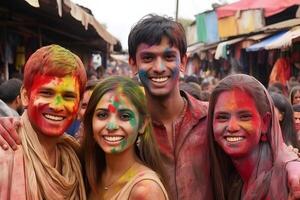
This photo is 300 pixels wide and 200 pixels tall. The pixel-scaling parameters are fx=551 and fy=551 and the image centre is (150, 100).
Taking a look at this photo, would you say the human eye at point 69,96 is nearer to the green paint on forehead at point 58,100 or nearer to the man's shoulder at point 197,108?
the green paint on forehead at point 58,100

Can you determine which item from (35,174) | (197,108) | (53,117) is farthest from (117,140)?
(197,108)

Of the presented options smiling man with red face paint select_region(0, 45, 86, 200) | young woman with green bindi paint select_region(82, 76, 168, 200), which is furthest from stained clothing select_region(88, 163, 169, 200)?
smiling man with red face paint select_region(0, 45, 86, 200)

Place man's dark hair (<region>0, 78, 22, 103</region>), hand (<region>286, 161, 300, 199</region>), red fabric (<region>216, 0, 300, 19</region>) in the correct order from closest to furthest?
hand (<region>286, 161, 300, 199</region>)
man's dark hair (<region>0, 78, 22, 103</region>)
red fabric (<region>216, 0, 300, 19</region>)

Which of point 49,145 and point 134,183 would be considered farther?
point 49,145

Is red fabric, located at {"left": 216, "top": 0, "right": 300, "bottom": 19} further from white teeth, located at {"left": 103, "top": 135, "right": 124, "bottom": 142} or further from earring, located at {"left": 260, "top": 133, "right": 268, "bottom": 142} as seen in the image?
white teeth, located at {"left": 103, "top": 135, "right": 124, "bottom": 142}

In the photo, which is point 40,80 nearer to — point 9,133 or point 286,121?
point 9,133

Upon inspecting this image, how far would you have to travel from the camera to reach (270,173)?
2.94 m

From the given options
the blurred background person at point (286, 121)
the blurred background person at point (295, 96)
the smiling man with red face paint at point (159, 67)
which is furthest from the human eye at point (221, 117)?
the blurred background person at point (295, 96)

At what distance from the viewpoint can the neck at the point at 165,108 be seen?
11.1ft

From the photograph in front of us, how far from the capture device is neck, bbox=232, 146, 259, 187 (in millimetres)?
3105

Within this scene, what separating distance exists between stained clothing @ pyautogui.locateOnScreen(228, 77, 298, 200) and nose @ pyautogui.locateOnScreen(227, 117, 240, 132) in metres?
0.18

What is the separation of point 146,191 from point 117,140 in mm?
341

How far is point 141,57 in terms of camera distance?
3336 mm

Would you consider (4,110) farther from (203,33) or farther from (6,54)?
(203,33)
